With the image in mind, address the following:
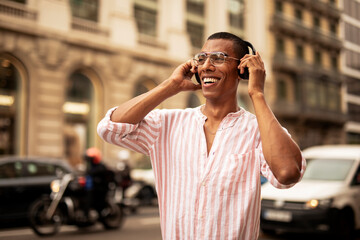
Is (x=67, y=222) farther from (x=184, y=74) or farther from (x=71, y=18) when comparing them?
(x=71, y=18)

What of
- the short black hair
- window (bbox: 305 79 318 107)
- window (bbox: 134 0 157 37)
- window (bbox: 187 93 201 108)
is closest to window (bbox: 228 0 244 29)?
window (bbox: 187 93 201 108)

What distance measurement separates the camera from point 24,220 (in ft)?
31.9

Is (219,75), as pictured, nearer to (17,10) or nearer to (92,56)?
(17,10)

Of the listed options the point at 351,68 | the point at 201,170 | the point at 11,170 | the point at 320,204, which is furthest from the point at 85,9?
the point at 351,68

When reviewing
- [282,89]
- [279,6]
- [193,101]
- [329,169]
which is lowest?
[329,169]

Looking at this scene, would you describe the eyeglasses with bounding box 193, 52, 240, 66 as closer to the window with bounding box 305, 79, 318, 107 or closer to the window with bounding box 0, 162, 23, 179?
the window with bounding box 0, 162, 23, 179

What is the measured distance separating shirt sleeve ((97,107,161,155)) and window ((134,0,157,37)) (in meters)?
20.1

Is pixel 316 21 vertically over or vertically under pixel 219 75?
over

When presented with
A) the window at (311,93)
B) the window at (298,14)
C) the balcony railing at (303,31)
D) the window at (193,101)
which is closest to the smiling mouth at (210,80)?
the window at (193,101)

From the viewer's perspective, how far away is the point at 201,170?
182cm

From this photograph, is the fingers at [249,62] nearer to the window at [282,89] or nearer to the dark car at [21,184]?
the dark car at [21,184]

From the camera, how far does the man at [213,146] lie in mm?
1764

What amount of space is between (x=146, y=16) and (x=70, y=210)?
1434 cm

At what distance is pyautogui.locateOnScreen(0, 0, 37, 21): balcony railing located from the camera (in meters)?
16.6
